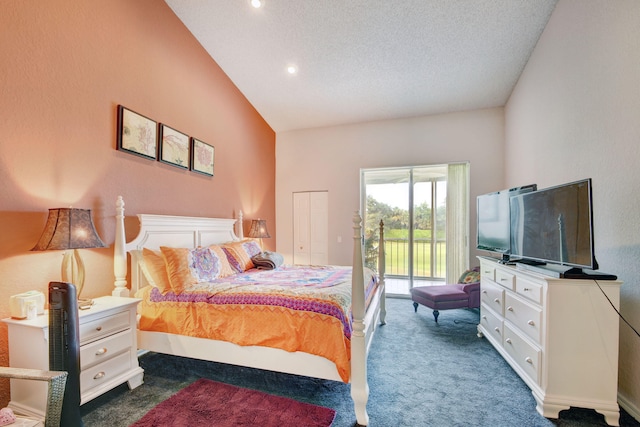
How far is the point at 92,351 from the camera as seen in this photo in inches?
76.9

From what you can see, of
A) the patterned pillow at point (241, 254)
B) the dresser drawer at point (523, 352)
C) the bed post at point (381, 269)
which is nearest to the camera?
the dresser drawer at point (523, 352)

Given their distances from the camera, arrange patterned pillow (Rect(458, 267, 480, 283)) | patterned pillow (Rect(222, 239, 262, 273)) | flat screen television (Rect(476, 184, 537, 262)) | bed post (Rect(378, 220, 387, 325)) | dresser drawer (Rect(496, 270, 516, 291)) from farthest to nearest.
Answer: patterned pillow (Rect(458, 267, 480, 283)) → bed post (Rect(378, 220, 387, 325)) → patterned pillow (Rect(222, 239, 262, 273)) → flat screen television (Rect(476, 184, 537, 262)) → dresser drawer (Rect(496, 270, 516, 291))

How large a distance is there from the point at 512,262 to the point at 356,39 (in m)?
2.98

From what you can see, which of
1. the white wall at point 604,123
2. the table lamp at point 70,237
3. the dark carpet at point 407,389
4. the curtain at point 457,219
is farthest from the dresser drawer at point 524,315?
the table lamp at point 70,237

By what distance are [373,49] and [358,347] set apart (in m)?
3.38

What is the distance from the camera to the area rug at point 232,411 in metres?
1.85

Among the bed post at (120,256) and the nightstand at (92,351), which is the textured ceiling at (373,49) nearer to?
the bed post at (120,256)

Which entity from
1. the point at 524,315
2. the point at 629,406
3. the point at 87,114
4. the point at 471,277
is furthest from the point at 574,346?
the point at 87,114

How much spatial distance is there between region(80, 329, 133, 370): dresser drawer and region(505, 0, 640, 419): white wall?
3659mm

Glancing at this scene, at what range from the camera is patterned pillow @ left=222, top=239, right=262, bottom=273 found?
A: 131 inches

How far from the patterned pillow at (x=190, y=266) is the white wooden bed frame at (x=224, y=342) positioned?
34 centimetres

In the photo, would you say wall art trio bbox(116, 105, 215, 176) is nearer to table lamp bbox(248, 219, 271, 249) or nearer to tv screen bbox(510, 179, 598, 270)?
table lamp bbox(248, 219, 271, 249)

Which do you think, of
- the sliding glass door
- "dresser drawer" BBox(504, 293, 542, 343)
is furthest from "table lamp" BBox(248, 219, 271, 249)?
"dresser drawer" BBox(504, 293, 542, 343)

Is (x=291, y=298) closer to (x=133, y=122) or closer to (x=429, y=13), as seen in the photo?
(x=133, y=122)
